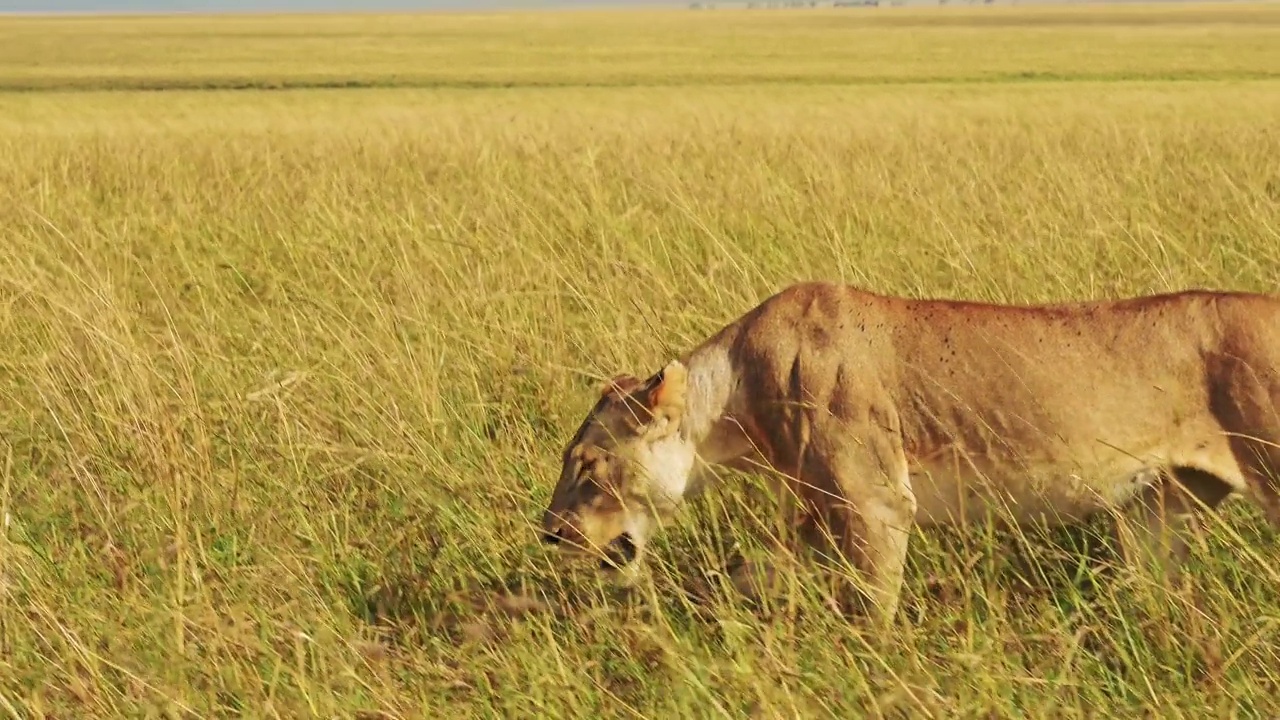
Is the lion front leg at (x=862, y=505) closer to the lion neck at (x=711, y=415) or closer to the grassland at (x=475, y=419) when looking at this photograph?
the grassland at (x=475, y=419)

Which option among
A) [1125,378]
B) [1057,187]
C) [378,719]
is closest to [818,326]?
[1125,378]

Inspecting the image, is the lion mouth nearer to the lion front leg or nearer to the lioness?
the lioness

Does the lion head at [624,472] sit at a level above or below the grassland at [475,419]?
above

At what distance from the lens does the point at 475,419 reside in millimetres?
4594

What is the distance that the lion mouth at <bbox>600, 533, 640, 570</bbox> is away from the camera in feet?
11.3

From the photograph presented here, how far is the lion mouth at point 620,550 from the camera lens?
3445 mm

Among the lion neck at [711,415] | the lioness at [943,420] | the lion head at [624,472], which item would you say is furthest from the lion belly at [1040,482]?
the lion head at [624,472]

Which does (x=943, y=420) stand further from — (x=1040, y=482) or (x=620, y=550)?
(x=620, y=550)

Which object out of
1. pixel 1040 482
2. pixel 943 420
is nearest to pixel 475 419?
pixel 943 420

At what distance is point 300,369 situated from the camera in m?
5.00

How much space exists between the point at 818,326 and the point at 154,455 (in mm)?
1789

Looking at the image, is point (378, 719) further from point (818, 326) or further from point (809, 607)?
point (818, 326)

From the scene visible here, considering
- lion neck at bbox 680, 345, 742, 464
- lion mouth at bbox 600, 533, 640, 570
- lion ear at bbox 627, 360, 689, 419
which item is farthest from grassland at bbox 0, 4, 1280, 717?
lion ear at bbox 627, 360, 689, 419

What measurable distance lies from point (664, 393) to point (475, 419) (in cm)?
128
